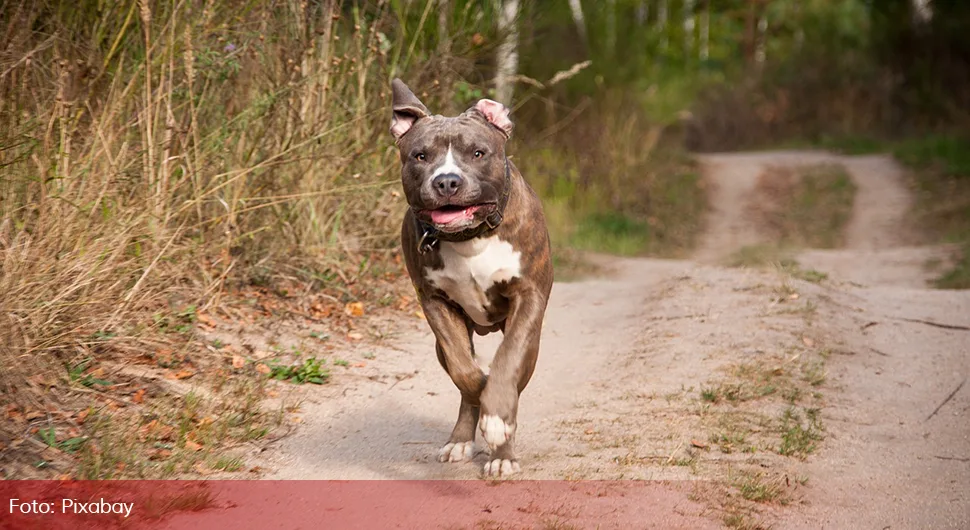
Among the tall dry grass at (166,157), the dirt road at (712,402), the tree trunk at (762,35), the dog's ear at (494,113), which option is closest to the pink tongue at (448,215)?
the dog's ear at (494,113)

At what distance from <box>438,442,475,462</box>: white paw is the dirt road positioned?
95 mm

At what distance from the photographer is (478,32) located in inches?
399

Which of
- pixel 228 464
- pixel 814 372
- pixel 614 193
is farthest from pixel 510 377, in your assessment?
pixel 614 193

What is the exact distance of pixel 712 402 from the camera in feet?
21.3

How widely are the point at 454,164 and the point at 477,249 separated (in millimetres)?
470

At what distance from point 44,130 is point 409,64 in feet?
13.4

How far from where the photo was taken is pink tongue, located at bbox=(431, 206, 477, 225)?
4629 mm

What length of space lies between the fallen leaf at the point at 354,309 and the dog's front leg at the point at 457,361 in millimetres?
2968

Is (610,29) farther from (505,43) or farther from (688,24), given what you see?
(688,24)

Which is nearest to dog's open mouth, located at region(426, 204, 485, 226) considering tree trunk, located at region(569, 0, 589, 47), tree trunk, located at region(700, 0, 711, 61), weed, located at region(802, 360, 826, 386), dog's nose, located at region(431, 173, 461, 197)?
dog's nose, located at region(431, 173, 461, 197)

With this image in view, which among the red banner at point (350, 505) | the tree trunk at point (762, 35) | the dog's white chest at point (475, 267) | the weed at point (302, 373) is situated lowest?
the red banner at point (350, 505)

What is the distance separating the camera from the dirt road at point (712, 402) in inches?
207

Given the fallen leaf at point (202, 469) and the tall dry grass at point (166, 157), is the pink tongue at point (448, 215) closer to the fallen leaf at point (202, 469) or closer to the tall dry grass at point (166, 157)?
the fallen leaf at point (202, 469)

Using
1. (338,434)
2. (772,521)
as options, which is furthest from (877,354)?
(338,434)
